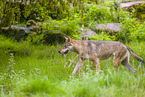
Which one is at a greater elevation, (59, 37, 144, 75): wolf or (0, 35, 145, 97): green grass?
(59, 37, 144, 75): wolf

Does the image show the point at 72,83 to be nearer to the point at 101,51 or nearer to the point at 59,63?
the point at 101,51

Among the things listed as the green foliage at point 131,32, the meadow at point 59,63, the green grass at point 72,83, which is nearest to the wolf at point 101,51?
the meadow at point 59,63

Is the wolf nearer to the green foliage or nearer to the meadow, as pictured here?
the meadow

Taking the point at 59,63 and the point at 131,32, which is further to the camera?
the point at 131,32

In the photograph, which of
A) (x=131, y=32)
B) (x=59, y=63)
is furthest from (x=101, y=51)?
(x=131, y=32)

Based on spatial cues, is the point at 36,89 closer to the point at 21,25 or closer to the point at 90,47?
the point at 90,47

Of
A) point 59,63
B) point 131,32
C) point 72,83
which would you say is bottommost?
point 59,63

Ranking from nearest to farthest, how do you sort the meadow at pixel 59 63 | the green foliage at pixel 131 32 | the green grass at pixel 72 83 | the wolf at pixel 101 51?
the green grass at pixel 72 83 → the meadow at pixel 59 63 → the wolf at pixel 101 51 → the green foliage at pixel 131 32

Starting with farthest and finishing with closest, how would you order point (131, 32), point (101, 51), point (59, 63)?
point (131, 32) → point (59, 63) → point (101, 51)

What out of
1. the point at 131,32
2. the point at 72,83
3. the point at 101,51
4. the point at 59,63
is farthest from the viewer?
the point at 131,32

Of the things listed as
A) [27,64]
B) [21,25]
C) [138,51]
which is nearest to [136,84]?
[138,51]

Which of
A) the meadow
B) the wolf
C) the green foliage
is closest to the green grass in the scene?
the meadow

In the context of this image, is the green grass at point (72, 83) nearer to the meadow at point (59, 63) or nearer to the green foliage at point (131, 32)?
the meadow at point (59, 63)

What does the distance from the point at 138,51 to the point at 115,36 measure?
3.35 metres
